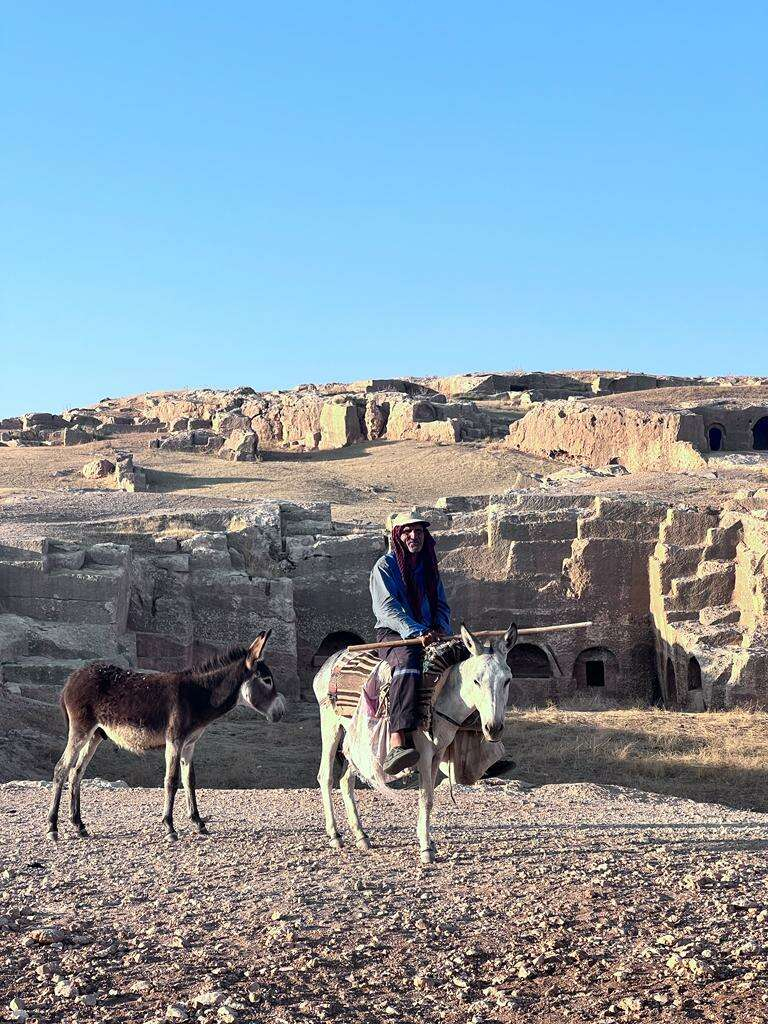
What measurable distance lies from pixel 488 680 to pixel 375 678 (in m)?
0.97

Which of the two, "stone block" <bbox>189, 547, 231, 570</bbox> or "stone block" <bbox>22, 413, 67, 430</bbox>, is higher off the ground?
"stone block" <bbox>22, 413, 67, 430</bbox>

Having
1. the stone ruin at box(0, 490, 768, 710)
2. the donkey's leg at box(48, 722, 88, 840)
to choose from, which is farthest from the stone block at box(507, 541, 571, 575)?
the donkey's leg at box(48, 722, 88, 840)

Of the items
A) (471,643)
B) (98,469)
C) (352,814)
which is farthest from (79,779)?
(98,469)

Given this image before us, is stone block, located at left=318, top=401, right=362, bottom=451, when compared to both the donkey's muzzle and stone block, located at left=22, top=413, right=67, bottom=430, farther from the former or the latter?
the donkey's muzzle

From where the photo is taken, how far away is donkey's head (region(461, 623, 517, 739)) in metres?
6.51

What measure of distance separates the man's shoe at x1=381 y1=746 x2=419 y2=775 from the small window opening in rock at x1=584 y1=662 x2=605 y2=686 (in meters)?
13.4

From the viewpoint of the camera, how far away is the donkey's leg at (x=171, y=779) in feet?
25.0

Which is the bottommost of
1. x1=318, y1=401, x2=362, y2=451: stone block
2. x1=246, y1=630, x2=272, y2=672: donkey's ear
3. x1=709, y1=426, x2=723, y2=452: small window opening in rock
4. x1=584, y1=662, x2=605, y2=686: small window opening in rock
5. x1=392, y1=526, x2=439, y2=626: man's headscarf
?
x1=584, y1=662, x2=605, y2=686: small window opening in rock

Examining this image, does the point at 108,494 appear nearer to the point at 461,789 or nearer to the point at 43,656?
the point at 43,656

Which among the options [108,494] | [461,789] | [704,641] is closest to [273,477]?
[108,494]

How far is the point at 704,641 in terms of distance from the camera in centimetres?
1736

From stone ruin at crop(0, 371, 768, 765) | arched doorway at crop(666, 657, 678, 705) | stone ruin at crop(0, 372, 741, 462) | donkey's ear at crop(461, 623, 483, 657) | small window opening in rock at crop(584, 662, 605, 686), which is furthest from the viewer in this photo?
stone ruin at crop(0, 372, 741, 462)

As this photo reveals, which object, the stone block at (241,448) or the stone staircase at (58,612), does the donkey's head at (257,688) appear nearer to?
the stone staircase at (58,612)

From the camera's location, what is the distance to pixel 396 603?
24.9 ft
